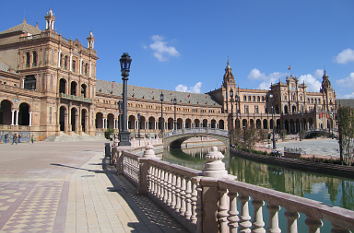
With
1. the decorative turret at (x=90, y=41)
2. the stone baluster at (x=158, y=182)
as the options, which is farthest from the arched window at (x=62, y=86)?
the stone baluster at (x=158, y=182)

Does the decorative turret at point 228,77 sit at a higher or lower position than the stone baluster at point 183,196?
higher

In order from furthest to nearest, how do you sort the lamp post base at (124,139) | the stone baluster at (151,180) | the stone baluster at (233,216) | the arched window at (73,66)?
the arched window at (73,66) < the lamp post base at (124,139) < the stone baluster at (151,180) < the stone baluster at (233,216)

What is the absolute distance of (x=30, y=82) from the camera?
4788 centimetres

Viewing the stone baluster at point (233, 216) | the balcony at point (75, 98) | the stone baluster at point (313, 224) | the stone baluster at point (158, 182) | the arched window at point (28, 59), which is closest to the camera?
the stone baluster at point (313, 224)

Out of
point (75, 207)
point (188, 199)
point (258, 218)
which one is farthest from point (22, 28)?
point (258, 218)

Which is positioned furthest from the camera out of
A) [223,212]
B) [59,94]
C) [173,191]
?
[59,94]

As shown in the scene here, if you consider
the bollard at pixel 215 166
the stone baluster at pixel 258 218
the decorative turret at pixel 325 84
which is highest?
the decorative turret at pixel 325 84

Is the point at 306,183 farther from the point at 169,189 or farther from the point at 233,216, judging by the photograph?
the point at 233,216

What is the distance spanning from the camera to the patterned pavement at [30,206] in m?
5.48

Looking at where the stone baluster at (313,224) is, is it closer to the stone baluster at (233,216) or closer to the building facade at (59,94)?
the stone baluster at (233,216)

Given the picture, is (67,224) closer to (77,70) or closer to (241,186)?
(241,186)

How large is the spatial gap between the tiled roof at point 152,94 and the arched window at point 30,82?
22.1 meters

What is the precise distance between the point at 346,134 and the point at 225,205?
2201cm

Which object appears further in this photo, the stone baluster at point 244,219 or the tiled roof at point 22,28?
the tiled roof at point 22,28
